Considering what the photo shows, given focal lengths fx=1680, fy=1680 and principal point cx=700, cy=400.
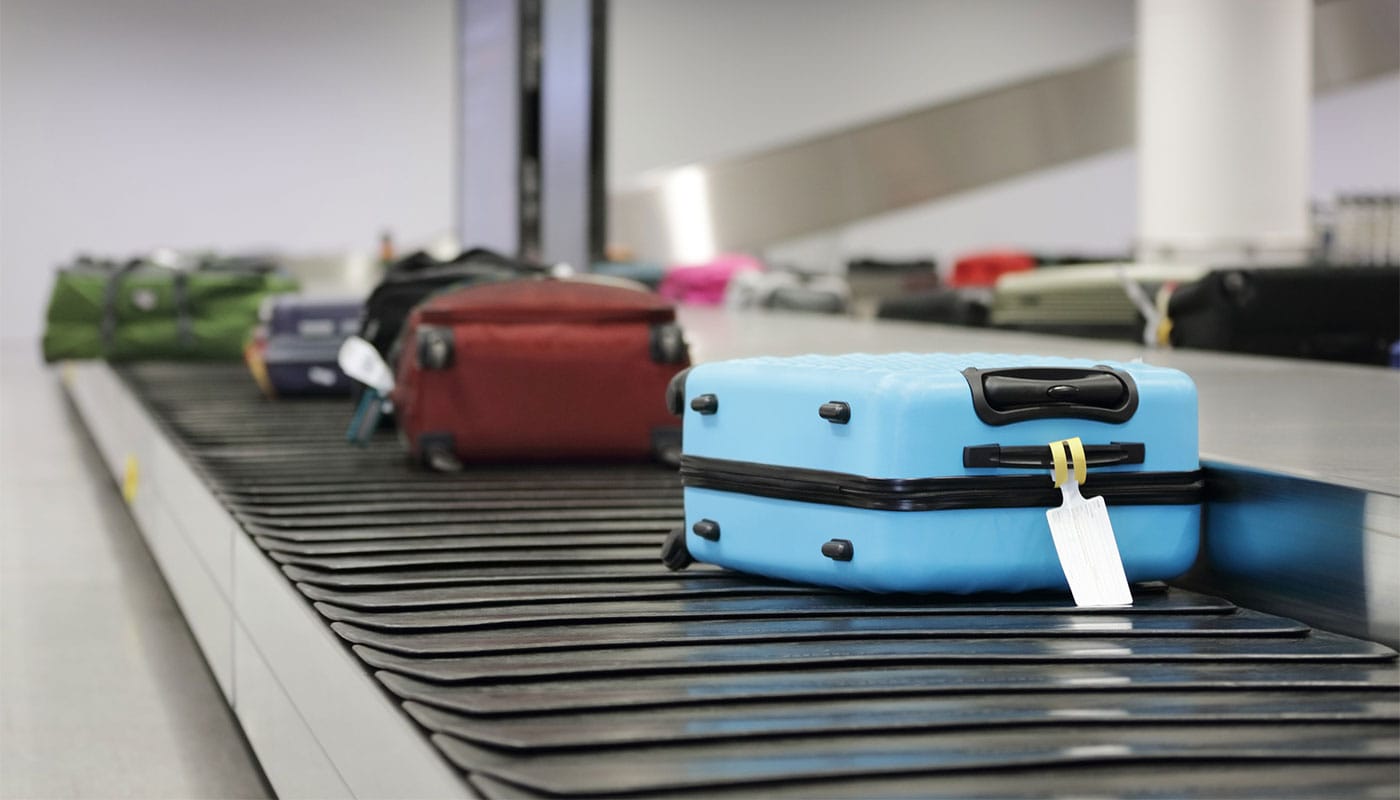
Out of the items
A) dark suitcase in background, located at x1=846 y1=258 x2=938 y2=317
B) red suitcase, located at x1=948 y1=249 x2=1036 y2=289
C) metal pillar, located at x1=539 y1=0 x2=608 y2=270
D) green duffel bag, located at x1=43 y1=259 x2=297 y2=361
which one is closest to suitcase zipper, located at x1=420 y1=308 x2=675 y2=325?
green duffel bag, located at x1=43 y1=259 x2=297 y2=361

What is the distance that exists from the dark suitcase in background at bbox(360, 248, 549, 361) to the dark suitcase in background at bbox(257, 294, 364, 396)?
3.48 ft

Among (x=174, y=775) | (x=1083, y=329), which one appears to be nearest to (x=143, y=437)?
(x=174, y=775)

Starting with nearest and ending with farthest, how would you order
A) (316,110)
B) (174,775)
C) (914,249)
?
(174,775) < (316,110) < (914,249)

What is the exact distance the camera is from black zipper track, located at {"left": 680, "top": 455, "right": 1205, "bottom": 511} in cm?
215

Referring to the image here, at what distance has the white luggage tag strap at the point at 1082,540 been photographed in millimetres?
2174

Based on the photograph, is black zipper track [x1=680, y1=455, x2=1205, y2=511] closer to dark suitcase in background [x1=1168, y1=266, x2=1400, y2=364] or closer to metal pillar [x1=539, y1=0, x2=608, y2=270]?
dark suitcase in background [x1=1168, y1=266, x2=1400, y2=364]

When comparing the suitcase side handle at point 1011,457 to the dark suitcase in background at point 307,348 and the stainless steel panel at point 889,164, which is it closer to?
the dark suitcase in background at point 307,348

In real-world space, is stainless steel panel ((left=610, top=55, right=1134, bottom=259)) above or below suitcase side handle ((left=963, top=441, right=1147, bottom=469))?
above

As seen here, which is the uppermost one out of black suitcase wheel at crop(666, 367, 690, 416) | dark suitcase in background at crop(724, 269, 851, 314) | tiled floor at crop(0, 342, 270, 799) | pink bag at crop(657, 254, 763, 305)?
pink bag at crop(657, 254, 763, 305)

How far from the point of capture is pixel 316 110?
1755 cm

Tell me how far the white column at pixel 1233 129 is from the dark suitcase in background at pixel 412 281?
5165mm

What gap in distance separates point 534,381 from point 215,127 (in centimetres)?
1427

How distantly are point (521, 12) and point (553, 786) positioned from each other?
996cm

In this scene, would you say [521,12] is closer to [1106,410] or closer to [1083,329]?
[1083,329]
